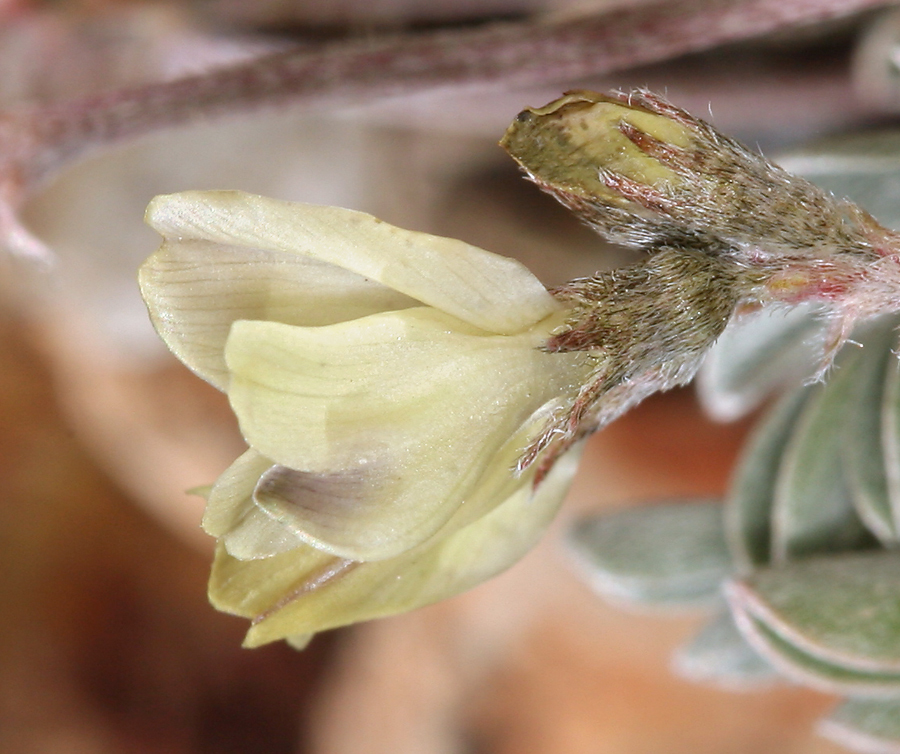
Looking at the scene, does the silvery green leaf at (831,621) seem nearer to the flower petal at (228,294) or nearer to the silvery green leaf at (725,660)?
the silvery green leaf at (725,660)

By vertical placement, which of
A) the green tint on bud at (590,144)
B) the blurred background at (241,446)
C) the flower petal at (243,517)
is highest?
the green tint on bud at (590,144)

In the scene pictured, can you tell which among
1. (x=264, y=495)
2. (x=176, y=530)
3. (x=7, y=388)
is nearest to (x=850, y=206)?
(x=264, y=495)

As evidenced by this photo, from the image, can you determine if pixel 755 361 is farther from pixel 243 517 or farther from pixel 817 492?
pixel 243 517

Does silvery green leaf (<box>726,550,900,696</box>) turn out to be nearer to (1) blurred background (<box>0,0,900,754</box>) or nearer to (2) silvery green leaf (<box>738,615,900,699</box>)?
(2) silvery green leaf (<box>738,615,900,699</box>)

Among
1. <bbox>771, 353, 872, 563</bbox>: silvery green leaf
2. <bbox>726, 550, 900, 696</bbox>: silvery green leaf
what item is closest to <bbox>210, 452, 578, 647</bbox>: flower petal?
<bbox>726, 550, 900, 696</bbox>: silvery green leaf

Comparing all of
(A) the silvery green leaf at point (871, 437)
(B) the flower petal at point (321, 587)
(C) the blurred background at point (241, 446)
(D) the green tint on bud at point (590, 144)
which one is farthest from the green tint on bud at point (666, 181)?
(C) the blurred background at point (241, 446)

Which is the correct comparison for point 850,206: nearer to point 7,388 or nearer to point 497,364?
point 497,364
